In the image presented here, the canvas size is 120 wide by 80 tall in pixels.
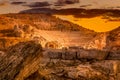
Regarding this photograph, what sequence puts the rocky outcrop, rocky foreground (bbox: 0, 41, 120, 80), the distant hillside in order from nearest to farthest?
1. the rocky outcrop
2. rocky foreground (bbox: 0, 41, 120, 80)
3. the distant hillside

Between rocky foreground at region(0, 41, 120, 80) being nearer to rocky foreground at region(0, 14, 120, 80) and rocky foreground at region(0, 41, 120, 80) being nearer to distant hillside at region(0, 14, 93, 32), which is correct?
rocky foreground at region(0, 14, 120, 80)

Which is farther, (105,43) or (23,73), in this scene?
(105,43)

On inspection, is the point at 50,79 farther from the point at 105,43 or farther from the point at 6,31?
the point at 6,31

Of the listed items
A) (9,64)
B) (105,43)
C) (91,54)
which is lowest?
(105,43)

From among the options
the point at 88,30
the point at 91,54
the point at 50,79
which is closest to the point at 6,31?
the point at 88,30

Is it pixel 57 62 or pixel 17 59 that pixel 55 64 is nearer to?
pixel 57 62

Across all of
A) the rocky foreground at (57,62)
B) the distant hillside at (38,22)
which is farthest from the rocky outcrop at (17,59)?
the distant hillside at (38,22)

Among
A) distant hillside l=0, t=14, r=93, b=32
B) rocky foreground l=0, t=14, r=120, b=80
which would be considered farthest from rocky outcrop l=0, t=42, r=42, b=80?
distant hillside l=0, t=14, r=93, b=32

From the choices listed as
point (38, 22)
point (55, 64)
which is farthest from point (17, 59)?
point (38, 22)

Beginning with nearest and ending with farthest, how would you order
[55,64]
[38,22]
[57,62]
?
[55,64] < [57,62] < [38,22]

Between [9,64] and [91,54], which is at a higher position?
[9,64]

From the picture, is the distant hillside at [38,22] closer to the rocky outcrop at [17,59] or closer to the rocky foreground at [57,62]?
the rocky foreground at [57,62]
